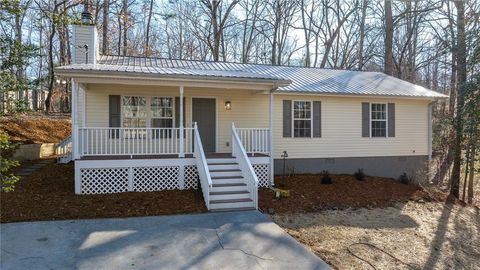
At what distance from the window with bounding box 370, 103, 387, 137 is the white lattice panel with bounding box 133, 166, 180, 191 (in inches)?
307

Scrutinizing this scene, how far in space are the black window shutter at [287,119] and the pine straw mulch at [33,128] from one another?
9.87 meters

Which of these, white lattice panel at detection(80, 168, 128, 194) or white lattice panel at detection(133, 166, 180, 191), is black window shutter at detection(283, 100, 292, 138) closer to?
white lattice panel at detection(133, 166, 180, 191)

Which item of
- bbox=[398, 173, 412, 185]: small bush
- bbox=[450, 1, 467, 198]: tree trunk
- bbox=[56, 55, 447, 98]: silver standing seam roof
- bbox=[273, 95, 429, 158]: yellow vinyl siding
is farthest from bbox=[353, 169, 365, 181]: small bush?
bbox=[450, 1, 467, 198]: tree trunk

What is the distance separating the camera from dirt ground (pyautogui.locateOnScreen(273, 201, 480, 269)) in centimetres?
583

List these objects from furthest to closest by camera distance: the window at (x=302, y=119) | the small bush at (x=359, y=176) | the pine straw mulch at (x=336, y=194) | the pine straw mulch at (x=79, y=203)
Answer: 1. the window at (x=302, y=119)
2. the small bush at (x=359, y=176)
3. the pine straw mulch at (x=336, y=194)
4. the pine straw mulch at (x=79, y=203)

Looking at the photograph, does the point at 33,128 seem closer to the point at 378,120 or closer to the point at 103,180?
the point at 103,180

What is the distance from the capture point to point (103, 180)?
8.80 meters

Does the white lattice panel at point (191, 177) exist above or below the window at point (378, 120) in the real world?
below

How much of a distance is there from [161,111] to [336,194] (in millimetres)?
6039

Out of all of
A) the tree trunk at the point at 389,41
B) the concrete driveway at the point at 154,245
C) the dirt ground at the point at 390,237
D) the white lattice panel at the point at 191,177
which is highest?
the tree trunk at the point at 389,41

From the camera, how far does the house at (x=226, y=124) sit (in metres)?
8.69

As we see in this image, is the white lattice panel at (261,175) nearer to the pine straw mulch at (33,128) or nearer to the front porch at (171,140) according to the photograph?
the front porch at (171,140)

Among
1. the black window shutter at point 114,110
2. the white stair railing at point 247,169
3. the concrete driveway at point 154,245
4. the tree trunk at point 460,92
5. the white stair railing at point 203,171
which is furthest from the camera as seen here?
the tree trunk at point 460,92

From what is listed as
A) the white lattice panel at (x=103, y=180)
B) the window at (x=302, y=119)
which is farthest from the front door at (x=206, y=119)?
the white lattice panel at (x=103, y=180)
